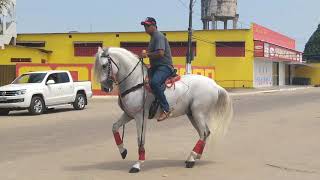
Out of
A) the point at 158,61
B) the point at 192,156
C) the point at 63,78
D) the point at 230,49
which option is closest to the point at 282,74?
the point at 230,49

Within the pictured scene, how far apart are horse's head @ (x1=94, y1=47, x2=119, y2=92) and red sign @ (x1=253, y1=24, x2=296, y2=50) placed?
2259 inches

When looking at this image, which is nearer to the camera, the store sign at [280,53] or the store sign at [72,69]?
the store sign at [72,69]

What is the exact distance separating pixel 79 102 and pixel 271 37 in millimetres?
52447

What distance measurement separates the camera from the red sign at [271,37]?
66.6 metres

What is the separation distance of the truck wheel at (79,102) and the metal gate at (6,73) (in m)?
13.1

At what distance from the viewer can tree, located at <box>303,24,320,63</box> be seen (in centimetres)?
11106

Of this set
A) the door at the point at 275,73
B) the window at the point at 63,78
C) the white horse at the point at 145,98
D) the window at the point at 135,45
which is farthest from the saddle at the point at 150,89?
the door at the point at 275,73

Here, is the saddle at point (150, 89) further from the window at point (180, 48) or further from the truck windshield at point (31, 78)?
the window at point (180, 48)

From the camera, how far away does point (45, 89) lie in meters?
23.9

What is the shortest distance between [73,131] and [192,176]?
7.79 metres

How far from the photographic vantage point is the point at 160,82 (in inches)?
357

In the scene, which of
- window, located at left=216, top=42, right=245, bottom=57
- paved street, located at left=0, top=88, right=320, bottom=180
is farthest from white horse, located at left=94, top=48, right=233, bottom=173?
window, located at left=216, top=42, right=245, bottom=57

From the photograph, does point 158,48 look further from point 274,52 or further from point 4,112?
point 274,52

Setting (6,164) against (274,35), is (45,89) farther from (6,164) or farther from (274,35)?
(274,35)
